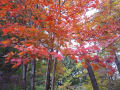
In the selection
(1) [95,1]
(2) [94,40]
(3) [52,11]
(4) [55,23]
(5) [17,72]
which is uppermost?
(1) [95,1]

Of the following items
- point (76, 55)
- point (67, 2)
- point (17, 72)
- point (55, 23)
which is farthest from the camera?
point (17, 72)

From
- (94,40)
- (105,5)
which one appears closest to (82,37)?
(94,40)

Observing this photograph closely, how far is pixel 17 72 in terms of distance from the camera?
8.71 metres

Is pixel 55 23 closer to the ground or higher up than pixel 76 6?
closer to the ground

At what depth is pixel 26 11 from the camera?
17.0ft

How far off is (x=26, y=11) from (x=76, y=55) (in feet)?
10.4

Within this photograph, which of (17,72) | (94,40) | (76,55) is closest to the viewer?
(76,55)

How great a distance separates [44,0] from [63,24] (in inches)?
47.7

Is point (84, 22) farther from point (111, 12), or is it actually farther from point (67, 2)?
point (111, 12)

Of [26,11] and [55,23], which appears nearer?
[55,23]

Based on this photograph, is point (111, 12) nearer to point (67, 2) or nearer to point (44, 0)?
point (67, 2)

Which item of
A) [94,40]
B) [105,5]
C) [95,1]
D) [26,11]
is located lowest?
[94,40]

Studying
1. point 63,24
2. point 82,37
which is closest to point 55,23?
point 63,24

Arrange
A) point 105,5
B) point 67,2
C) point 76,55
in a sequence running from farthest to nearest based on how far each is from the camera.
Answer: point 105,5 < point 67,2 < point 76,55
